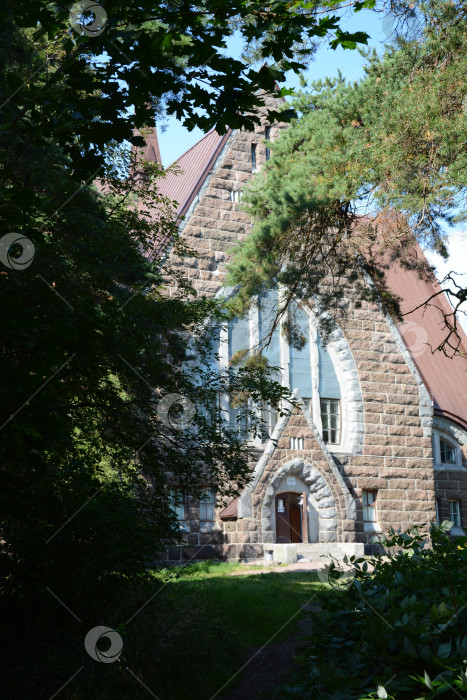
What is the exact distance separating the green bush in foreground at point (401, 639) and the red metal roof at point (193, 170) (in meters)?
14.6

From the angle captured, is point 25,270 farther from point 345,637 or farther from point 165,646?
point 345,637

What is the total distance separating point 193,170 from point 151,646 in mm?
16969

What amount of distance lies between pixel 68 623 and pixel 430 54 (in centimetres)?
779

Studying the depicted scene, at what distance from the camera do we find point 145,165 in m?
10.8

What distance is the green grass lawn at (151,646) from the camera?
245 inches

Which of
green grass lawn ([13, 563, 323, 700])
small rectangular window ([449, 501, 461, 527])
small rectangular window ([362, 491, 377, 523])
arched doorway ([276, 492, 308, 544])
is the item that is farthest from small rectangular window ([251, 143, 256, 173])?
green grass lawn ([13, 563, 323, 700])

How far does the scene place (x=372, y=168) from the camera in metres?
9.59

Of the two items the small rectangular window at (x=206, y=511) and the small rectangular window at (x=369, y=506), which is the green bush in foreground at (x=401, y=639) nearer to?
the small rectangular window at (x=206, y=511)

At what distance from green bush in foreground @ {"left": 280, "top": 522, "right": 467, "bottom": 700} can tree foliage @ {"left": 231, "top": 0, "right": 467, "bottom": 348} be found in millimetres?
4925

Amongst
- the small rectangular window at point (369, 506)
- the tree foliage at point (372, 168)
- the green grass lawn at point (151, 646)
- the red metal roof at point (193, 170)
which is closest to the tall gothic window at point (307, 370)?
the small rectangular window at point (369, 506)

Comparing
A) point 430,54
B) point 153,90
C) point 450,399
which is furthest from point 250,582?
point 450,399

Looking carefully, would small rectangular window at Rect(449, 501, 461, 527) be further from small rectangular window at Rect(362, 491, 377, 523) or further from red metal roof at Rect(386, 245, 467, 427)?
small rectangular window at Rect(362, 491, 377, 523)

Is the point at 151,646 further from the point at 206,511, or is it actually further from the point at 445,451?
the point at 445,451

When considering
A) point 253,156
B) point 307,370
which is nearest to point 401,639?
point 307,370
